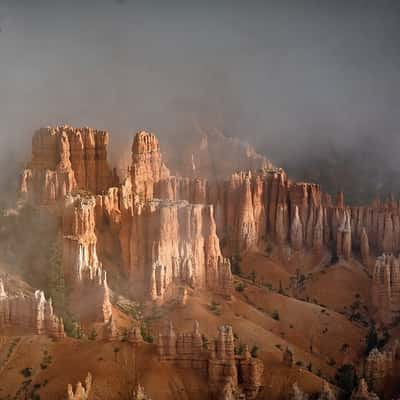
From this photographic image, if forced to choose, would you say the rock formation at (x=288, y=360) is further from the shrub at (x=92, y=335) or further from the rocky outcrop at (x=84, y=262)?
the rocky outcrop at (x=84, y=262)

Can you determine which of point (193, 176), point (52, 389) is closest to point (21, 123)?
point (193, 176)

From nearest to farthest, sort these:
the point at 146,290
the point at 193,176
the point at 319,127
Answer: the point at 146,290 < the point at 193,176 < the point at 319,127

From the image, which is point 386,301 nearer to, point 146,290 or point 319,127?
point 146,290

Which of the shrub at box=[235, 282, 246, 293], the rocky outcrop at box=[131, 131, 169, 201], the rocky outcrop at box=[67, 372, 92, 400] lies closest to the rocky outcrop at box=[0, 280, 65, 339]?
the rocky outcrop at box=[67, 372, 92, 400]

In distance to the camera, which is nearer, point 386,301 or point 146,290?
point 146,290

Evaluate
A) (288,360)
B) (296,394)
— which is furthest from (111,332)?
(296,394)

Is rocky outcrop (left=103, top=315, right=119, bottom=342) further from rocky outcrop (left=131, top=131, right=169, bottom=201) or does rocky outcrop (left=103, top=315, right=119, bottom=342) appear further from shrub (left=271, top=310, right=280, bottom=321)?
rocky outcrop (left=131, top=131, right=169, bottom=201)

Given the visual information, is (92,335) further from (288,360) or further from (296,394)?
(296,394)
